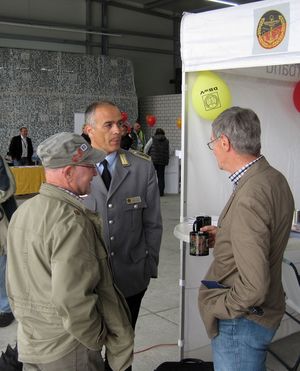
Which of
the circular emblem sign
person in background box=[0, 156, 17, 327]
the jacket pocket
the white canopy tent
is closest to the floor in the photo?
the white canopy tent

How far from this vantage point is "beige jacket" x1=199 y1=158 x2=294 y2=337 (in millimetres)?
1602

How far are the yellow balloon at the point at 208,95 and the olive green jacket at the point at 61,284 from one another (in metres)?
1.31

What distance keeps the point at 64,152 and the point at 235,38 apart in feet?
4.13

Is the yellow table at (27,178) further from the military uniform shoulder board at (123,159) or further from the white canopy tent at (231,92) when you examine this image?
the military uniform shoulder board at (123,159)

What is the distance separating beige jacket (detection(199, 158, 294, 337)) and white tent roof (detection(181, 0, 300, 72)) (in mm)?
790

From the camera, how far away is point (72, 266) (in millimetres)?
1534

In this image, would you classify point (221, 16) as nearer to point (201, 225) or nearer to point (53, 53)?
point (201, 225)

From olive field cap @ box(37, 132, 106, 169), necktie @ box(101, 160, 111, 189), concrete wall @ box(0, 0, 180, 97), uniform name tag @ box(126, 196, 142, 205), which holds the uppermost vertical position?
concrete wall @ box(0, 0, 180, 97)

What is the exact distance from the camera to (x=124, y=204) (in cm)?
233

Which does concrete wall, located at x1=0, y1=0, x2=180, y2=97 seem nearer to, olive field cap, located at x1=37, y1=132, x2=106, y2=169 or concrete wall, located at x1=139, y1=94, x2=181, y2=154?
concrete wall, located at x1=139, y1=94, x2=181, y2=154

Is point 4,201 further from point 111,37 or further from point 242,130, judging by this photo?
point 111,37

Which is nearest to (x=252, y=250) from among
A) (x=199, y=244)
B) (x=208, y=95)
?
(x=199, y=244)

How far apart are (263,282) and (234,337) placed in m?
0.31

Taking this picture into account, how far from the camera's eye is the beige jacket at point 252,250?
1602mm
